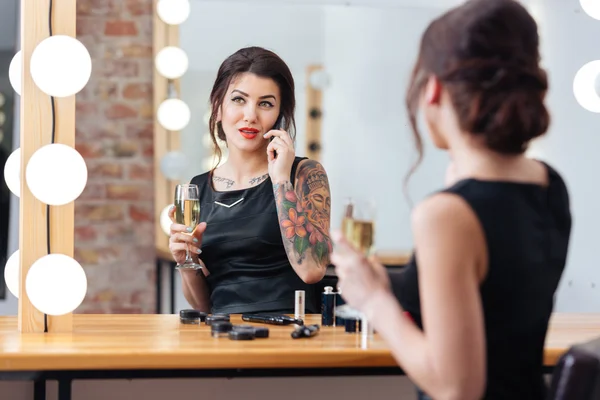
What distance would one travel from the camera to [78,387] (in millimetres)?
1699

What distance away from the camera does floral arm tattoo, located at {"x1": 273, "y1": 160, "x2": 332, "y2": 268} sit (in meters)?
2.26

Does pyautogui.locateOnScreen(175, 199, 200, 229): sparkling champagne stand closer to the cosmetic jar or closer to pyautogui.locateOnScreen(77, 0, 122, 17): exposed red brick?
the cosmetic jar

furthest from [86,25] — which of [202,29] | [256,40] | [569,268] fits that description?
[569,268]

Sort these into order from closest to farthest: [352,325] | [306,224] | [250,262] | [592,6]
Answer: [352,325]
[306,224]
[250,262]
[592,6]

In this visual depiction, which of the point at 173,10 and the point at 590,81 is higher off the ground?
the point at 173,10

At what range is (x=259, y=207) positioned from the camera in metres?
2.46

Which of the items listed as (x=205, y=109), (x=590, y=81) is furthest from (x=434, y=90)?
(x=205, y=109)

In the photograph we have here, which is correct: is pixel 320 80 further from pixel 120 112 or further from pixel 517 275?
pixel 517 275

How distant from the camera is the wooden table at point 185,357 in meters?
1.53

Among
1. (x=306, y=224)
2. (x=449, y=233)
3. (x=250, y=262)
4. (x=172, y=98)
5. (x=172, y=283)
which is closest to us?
(x=449, y=233)

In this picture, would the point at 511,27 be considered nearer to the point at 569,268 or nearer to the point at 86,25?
the point at 569,268

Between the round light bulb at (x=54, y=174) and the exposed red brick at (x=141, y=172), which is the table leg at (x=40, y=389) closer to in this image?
the round light bulb at (x=54, y=174)

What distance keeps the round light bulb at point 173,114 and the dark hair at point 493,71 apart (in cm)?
344

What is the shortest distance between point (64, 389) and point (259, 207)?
1.01m
